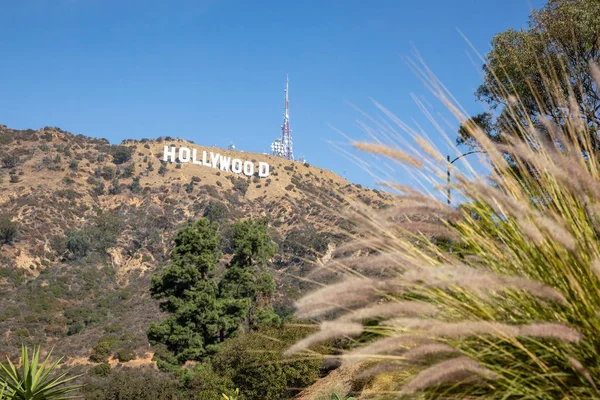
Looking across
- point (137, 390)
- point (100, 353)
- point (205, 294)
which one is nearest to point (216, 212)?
point (100, 353)

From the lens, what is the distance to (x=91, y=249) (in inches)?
2657

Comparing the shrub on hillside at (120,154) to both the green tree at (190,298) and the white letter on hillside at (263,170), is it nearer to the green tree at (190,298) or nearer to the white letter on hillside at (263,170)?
the white letter on hillside at (263,170)

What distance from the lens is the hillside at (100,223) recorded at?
53062 millimetres

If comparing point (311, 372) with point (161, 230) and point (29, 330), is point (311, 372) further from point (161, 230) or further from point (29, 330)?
point (161, 230)

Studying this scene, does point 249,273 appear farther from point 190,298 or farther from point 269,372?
point 269,372

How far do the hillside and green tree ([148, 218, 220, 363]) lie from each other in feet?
31.8

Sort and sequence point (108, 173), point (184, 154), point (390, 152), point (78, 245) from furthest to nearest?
point (184, 154)
point (108, 173)
point (78, 245)
point (390, 152)

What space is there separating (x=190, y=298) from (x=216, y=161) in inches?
2361

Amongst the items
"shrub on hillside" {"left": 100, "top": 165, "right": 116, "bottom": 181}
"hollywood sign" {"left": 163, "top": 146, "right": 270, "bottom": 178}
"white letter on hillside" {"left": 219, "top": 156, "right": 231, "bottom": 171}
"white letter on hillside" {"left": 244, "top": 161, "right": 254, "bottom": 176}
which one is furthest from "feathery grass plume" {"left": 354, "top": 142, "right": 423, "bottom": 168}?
"white letter on hillside" {"left": 219, "top": 156, "right": 231, "bottom": 171}

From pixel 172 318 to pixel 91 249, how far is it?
36.8 metres

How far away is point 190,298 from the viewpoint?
1358 inches

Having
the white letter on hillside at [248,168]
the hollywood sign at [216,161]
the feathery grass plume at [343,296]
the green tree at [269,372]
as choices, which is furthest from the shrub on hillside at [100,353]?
the white letter on hillside at [248,168]

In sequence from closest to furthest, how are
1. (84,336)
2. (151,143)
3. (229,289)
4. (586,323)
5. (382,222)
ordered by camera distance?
(586,323) → (382,222) → (229,289) → (84,336) → (151,143)

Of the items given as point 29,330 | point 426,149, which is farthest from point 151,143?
point 426,149
